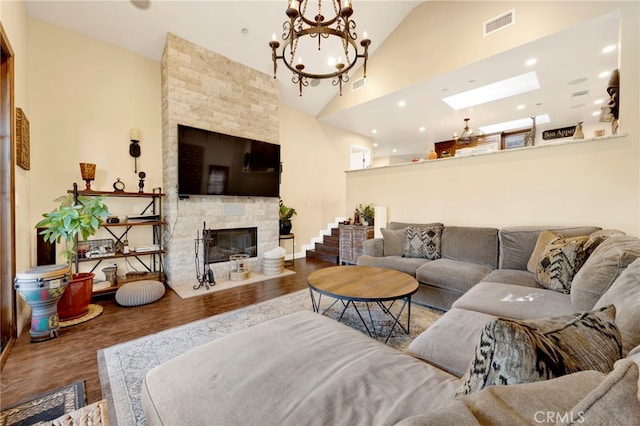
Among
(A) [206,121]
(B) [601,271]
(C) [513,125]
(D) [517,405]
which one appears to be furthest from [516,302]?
(C) [513,125]

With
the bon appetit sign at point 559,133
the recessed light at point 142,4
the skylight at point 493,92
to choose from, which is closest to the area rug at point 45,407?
the recessed light at point 142,4

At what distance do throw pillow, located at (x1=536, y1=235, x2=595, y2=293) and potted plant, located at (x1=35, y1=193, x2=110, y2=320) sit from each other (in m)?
4.15

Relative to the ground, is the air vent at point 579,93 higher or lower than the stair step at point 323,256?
higher

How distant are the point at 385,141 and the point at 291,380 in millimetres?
8020

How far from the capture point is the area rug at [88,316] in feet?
8.25

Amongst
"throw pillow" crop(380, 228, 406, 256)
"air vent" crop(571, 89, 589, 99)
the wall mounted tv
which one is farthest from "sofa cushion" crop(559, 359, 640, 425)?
"air vent" crop(571, 89, 589, 99)

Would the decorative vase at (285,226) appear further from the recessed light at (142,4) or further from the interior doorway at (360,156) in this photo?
the recessed light at (142,4)

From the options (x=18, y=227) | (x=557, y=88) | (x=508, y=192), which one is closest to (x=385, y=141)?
(x=557, y=88)

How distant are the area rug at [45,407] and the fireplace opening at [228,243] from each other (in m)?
2.31

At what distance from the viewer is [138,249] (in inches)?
139

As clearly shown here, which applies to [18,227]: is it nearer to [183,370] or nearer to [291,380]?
[183,370]

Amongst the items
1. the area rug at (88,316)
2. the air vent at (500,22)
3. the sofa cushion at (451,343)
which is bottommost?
the area rug at (88,316)

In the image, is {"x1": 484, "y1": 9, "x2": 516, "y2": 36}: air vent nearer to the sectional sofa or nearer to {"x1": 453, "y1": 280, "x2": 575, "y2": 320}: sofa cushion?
the sectional sofa

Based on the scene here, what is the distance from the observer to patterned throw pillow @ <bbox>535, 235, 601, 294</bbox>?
1923mm
